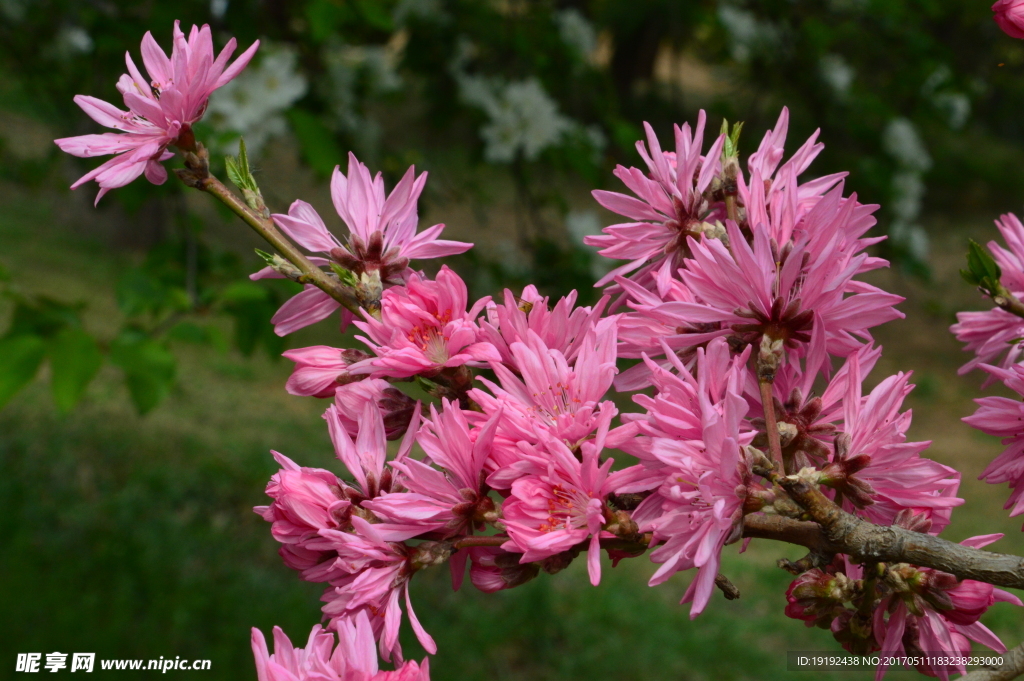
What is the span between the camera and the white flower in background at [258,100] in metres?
2.63

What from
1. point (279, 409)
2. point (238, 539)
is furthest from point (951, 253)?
point (238, 539)

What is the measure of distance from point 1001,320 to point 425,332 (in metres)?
0.65

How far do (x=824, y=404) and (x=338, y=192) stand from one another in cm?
52

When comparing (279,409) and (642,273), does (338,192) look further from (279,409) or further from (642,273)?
(279,409)

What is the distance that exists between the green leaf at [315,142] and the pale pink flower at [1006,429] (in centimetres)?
192

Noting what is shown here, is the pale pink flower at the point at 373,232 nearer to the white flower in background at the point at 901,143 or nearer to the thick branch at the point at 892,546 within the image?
the thick branch at the point at 892,546

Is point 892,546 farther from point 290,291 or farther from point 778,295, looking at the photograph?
point 290,291

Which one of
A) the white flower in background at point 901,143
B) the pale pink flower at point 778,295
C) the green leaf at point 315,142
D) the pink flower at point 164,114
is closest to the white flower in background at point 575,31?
the green leaf at point 315,142

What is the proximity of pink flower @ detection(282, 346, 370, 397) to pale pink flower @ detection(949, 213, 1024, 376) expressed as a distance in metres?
0.65

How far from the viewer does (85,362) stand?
1953mm

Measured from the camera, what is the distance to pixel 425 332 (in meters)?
0.74

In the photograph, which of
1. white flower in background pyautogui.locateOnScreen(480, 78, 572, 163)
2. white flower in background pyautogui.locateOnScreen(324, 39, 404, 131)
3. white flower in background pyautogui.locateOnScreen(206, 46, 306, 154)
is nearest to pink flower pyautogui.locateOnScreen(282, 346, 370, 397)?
white flower in background pyautogui.locateOnScreen(206, 46, 306, 154)

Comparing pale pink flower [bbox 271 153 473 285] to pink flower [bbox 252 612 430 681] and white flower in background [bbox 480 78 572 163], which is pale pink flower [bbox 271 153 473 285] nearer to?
pink flower [bbox 252 612 430 681]

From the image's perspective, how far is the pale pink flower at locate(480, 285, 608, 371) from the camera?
0.73 metres
